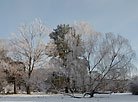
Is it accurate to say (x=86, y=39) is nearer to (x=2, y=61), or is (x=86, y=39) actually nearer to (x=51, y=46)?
(x=51, y=46)

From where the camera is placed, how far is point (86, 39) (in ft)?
50.4

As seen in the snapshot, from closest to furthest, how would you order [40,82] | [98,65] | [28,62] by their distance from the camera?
[98,65] → [40,82] → [28,62]

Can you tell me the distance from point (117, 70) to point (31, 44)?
43.3 feet

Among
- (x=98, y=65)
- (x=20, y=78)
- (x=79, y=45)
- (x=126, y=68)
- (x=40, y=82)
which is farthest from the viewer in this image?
(x=20, y=78)

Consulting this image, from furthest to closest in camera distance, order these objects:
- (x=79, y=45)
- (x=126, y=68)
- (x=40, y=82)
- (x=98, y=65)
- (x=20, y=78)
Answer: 1. (x=20, y=78)
2. (x=40, y=82)
3. (x=79, y=45)
4. (x=98, y=65)
5. (x=126, y=68)

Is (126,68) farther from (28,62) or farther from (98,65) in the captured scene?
(28,62)

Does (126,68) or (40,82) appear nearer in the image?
(126,68)

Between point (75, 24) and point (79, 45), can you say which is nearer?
point (79, 45)

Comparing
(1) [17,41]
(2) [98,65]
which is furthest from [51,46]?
(2) [98,65]

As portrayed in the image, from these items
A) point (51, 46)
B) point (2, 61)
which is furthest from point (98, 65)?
point (2, 61)

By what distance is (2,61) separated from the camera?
2150cm

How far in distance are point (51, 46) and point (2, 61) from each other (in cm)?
741

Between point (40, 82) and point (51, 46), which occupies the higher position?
point (51, 46)

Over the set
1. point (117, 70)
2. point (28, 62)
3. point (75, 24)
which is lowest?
point (117, 70)
